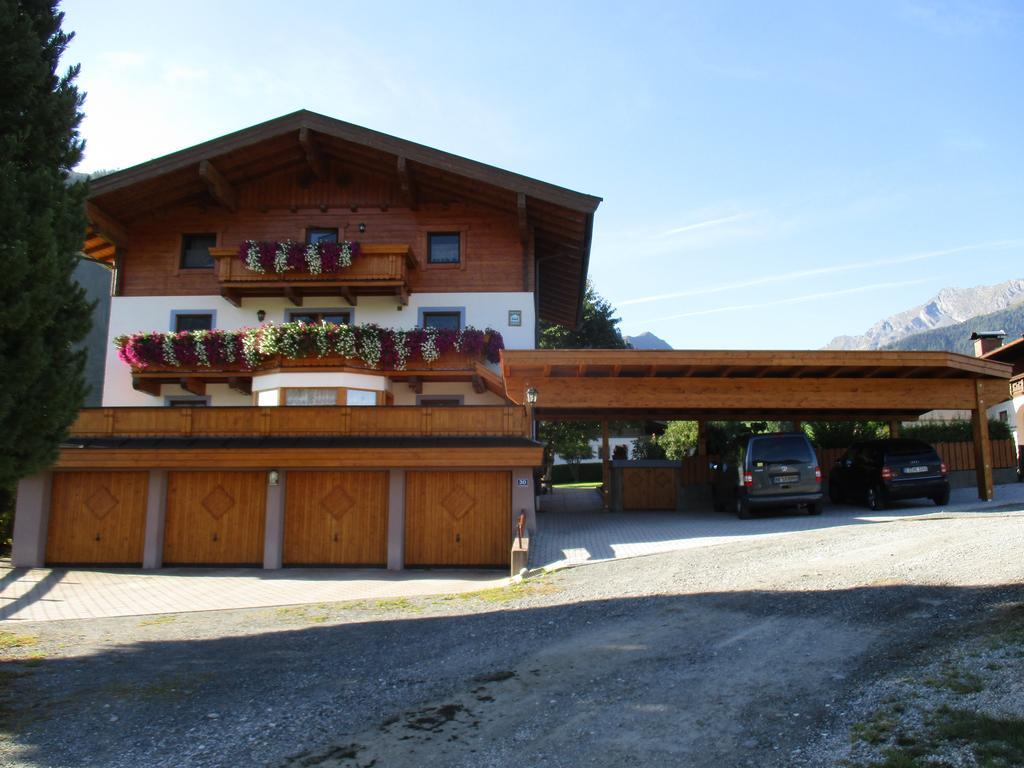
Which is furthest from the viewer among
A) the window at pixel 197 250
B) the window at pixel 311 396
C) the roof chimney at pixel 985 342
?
the roof chimney at pixel 985 342

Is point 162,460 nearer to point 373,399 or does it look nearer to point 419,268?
point 373,399

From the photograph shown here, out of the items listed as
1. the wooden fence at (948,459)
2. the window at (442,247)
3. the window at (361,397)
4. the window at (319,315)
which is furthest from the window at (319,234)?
the wooden fence at (948,459)

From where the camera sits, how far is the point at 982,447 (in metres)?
17.7

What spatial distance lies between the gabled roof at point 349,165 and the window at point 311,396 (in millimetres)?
5997

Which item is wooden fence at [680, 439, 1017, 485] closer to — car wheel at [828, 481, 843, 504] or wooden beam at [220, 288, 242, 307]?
car wheel at [828, 481, 843, 504]

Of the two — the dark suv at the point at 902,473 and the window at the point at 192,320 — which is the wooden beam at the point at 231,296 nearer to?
the window at the point at 192,320

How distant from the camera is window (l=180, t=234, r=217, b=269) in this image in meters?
22.0

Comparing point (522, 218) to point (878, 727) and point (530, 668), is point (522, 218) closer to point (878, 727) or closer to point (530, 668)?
point (530, 668)

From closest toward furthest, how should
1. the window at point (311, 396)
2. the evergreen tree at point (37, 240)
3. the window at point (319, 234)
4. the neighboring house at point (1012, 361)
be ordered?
the evergreen tree at point (37, 240) → the window at point (311, 396) → the window at point (319, 234) → the neighboring house at point (1012, 361)

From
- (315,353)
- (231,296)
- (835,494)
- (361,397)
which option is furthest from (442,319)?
(835,494)

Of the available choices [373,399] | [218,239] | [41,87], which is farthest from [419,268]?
[41,87]

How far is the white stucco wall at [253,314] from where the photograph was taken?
20688 mm

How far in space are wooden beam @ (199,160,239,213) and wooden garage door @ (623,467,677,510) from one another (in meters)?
13.5

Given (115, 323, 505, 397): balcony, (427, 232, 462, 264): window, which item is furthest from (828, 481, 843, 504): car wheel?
(427, 232, 462, 264): window
